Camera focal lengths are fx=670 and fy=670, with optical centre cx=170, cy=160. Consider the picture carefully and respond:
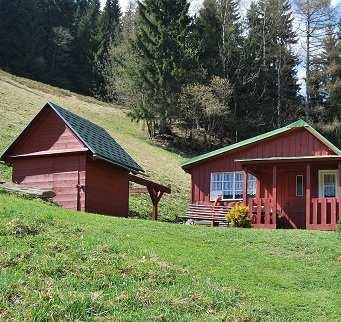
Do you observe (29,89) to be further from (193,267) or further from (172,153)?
(193,267)

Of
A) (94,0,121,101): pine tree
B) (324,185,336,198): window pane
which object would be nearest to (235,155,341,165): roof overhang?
(324,185,336,198): window pane

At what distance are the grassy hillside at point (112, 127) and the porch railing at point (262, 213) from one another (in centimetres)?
679

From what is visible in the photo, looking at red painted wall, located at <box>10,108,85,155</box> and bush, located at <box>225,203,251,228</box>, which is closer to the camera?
bush, located at <box>225,203,251,228</box>

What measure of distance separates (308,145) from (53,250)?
1606 cm

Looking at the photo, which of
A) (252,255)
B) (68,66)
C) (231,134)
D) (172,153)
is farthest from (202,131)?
(252,255)

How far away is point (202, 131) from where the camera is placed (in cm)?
5812

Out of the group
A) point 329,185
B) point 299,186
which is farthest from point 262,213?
point 329,185

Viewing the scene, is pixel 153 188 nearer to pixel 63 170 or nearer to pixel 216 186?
pixel 216 186

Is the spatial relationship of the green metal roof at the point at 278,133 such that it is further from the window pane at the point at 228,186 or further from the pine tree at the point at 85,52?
the pine tree at the point at 85,52

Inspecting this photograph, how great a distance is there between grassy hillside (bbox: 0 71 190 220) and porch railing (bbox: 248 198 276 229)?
6790mm

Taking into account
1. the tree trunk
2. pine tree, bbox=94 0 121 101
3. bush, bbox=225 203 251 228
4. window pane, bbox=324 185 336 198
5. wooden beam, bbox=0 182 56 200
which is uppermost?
pine tree, bbox=94 0 121 101

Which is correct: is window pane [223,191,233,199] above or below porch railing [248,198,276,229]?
above

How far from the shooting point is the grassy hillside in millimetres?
36500

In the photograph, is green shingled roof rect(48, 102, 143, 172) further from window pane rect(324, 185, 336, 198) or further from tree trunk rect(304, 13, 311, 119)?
tree trunk rect(304, 13, 311, 119)
